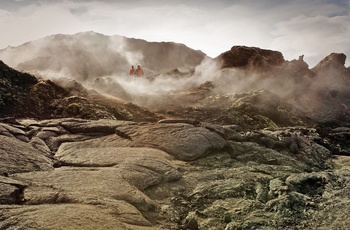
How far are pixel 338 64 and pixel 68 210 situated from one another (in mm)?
58493

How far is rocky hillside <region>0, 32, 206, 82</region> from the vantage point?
62.2 metres

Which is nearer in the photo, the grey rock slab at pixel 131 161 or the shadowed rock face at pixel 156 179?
the shadowed rock face at pixel 156 179

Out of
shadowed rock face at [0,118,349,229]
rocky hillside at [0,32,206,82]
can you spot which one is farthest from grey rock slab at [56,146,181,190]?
rocky hillside at [0,32,206,82]

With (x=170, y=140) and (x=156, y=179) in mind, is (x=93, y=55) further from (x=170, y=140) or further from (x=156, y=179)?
(x=156, y=179)

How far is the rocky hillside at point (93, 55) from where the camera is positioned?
204ft

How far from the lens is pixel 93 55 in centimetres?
7288

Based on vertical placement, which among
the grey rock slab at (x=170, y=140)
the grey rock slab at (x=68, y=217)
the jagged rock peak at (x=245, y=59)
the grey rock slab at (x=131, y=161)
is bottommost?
the grey rock slab at (x=68, y=217)

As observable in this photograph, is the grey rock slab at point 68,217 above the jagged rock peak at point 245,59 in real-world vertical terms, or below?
below

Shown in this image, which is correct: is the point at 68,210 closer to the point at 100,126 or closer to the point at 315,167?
the point at 100,126

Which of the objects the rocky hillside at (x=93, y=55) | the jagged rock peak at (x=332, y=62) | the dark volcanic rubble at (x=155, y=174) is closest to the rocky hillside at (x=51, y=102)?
the dark volcanic rubble at (x=155, y=174)

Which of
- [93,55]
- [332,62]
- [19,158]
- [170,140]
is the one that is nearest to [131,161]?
[170,140]

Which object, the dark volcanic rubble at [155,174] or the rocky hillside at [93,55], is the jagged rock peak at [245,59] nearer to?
the rocky hillside at [93,55]

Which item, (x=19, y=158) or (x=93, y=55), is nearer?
(x=19, y=158)

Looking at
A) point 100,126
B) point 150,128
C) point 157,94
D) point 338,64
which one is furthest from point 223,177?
point 338,64
